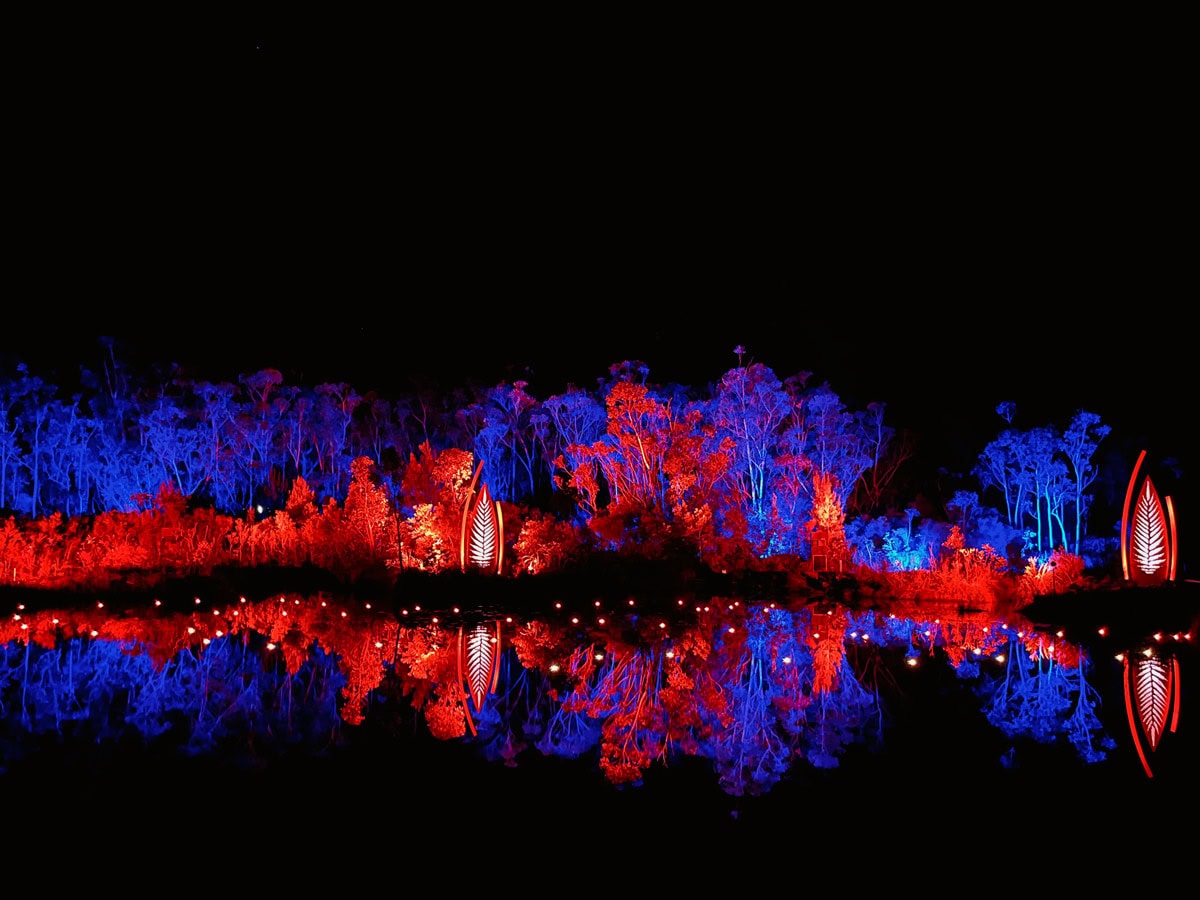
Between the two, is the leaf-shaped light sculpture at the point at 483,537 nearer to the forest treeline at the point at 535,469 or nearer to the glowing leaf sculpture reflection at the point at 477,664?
the forest treeline at the point at 535,469

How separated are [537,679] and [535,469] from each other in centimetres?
1918

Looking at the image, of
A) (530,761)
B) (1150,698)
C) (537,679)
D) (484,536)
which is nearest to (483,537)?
(484,536)

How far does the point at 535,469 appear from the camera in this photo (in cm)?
2611

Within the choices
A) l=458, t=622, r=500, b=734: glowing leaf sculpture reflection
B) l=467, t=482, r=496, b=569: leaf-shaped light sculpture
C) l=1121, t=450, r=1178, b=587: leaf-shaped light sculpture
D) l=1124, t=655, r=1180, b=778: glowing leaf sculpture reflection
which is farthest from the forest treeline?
l=1124, t=655, r=1180, b=778: glowing leaf sculpture reflection

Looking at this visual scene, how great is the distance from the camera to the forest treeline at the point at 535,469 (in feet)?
42.3

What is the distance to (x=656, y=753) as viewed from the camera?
17.1ft

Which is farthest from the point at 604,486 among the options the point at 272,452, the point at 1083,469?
the point at 1083,469

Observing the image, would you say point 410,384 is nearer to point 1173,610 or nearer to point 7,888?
point 1173,610

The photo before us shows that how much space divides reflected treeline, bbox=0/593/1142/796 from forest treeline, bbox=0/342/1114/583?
2.43m

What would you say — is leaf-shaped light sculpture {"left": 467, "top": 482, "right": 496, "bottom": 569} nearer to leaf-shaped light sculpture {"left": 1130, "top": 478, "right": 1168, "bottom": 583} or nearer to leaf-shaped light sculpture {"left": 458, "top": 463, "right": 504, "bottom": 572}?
leaf-shaped light sculpture {"left": 458, "top": 463, "right": 504, "bottom": 572}

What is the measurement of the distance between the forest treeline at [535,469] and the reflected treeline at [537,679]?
2.43 meters

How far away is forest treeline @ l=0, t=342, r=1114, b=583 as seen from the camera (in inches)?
508

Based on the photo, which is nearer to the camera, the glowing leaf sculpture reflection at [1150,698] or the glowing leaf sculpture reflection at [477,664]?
the glowing leaf sculpture reflection at [1150,698]

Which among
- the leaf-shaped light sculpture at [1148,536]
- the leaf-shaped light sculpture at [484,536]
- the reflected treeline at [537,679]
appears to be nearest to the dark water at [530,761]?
the reflected treeline at [537,679]
